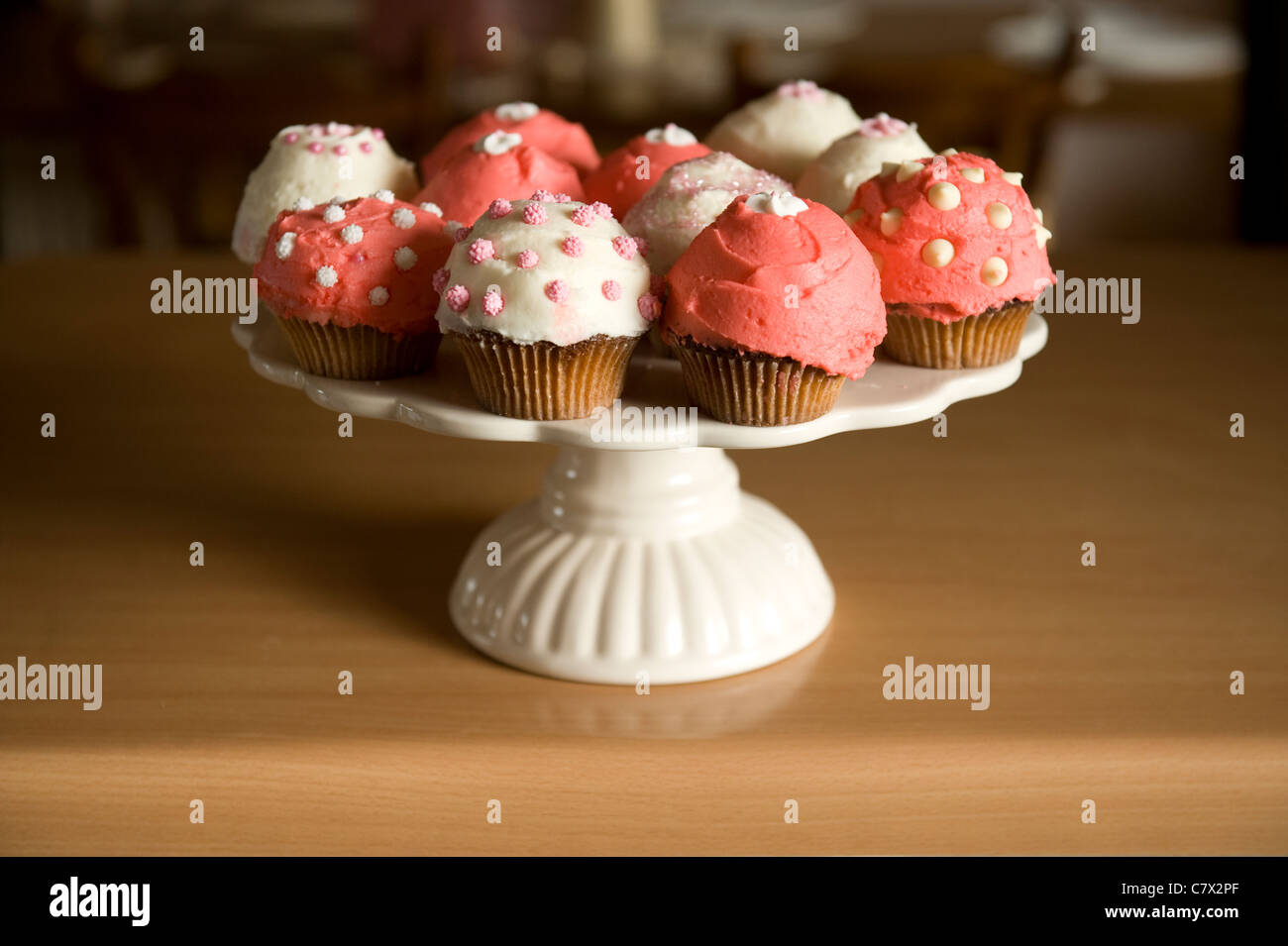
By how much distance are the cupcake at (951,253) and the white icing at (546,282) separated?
0.20 m

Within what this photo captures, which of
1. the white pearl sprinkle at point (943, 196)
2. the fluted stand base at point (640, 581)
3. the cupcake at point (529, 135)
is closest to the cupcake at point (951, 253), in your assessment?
the white pearl sprinkle at point (943, 196)

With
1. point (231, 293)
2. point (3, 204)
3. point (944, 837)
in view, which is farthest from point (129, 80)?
point (944, 837)

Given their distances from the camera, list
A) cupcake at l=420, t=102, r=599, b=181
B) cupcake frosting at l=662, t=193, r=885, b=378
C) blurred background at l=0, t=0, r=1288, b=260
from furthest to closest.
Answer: blurred background at l=0, t=0, r=1288, b=260 → cupcake at l=420, t=102, r=599, b=181 → cupcake frosting at l=662, t=193, r=885, b=378

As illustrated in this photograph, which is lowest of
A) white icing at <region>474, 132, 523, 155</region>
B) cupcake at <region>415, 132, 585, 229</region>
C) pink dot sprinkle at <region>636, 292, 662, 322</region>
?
pink dot sprinkle at <region>636, 292, 662, 322</region>

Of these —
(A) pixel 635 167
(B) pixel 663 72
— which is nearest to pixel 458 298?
(A) pixel 635 167

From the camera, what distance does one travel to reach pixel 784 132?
1271mm

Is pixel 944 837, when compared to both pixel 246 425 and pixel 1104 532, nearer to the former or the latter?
pixel 1104 532

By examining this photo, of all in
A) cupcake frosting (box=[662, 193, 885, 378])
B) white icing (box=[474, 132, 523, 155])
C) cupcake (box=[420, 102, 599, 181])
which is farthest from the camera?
cupcake (box=[420, 102, 599, 181])

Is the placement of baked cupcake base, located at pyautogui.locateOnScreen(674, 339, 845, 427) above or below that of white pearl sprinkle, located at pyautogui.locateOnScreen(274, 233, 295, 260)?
below

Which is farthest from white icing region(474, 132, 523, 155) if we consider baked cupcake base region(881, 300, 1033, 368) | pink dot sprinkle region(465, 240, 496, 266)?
baked cupcake base region(881, 300, 1033, 368)

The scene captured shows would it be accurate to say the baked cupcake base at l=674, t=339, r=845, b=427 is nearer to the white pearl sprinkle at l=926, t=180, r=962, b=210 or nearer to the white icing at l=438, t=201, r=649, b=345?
the white icing at l=438, t=201, r=649, b=345

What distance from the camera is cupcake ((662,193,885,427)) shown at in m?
0.97

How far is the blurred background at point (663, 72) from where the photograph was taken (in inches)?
110

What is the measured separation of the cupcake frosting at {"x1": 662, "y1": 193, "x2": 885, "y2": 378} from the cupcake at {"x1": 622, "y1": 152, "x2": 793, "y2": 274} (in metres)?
0.08
